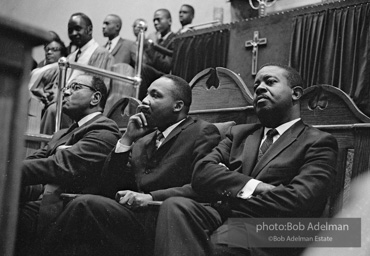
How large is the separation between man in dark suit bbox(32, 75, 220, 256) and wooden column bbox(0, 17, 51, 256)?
0.78 m

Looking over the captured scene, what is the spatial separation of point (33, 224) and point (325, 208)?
123cm

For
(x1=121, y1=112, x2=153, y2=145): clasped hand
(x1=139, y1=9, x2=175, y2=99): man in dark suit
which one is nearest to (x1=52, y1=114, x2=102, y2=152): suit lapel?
(x1=121, y1=112, x2=153, y2=145): clasped hand

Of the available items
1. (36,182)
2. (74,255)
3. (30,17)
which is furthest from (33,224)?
(30,17)

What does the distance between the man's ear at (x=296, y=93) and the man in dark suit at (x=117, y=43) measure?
2.85 m

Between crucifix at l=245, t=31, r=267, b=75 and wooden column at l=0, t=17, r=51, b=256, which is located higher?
crucifix at l=245, t=31, r=267, b=75

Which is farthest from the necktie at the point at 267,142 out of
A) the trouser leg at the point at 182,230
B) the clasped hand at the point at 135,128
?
the clasped hand at the point at 135,128

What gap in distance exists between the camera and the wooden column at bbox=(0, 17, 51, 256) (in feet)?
3.40

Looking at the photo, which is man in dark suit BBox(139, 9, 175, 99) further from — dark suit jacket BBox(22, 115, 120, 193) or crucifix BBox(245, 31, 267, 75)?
dark suit jacket BBox(22, 115, 120, 193)

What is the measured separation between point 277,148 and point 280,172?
0.09m

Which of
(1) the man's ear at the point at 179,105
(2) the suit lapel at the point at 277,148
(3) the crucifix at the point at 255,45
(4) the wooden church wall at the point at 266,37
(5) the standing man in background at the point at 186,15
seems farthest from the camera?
(5) the standing man in background at the point at 186,15

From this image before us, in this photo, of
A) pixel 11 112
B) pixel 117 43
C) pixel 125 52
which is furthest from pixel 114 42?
pixel 11 112

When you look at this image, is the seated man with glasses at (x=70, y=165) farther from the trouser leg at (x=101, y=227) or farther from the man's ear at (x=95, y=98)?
the trouser leg at (x=101, y=227)

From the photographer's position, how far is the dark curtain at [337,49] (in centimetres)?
339

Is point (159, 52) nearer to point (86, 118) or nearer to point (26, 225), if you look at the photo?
point (86, 118)
